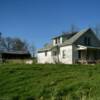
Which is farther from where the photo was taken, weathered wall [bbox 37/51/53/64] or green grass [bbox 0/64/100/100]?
weathered wall [bbox 37/51/53/64]

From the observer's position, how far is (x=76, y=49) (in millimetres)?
37094

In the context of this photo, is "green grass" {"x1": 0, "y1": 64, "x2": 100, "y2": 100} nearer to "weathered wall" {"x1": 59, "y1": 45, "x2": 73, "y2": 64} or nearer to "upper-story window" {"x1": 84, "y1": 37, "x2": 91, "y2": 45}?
"weathered wall" {"x1": 59, "y1": 45, "x2": 73, "y2": 64}

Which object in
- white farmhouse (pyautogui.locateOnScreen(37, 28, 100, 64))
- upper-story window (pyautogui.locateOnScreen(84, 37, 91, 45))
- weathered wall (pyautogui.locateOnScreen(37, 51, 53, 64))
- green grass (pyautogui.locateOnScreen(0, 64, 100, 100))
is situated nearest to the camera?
green grass (pyautogui.locateOnScreen(0, 64, 100, 100))

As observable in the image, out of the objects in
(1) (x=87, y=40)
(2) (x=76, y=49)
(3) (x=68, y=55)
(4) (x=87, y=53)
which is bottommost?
(3) (x=68, y=55)

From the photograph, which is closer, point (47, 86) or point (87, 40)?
point (47, 86)

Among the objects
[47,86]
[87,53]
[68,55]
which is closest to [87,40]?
[87,53]

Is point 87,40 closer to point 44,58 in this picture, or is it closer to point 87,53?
point 87,53

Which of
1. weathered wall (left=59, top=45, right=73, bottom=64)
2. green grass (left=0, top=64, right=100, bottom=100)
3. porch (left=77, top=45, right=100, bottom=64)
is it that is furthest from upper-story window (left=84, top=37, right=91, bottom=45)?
green grass (left=0, top=64, right=100, bottom=100)

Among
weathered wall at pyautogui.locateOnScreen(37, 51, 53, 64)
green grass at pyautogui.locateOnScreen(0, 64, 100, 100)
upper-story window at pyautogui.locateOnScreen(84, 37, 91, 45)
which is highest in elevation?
upper-story window at pyautogui.locateOnScreen(84, 37, 91, 45)

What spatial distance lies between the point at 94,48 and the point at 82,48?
2303 mm

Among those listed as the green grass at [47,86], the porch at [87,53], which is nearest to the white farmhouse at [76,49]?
the porch at [87,53]

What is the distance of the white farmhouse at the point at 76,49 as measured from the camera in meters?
37.1

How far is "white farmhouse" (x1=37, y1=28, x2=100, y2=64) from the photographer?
37.1m

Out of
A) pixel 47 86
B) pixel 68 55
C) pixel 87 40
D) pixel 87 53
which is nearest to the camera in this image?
pixel 47 86
